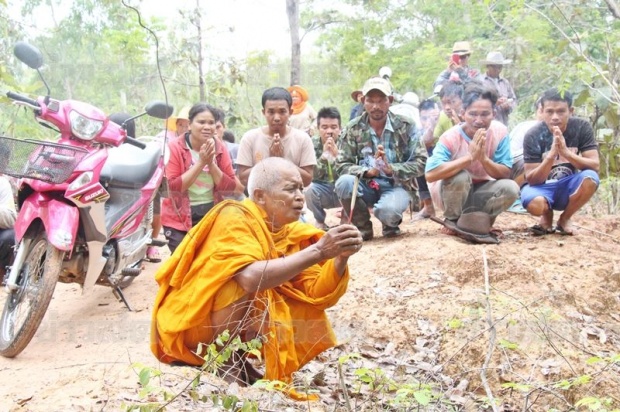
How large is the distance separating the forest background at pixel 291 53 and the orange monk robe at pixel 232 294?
5.45 meters

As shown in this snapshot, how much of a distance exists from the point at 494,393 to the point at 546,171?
Answer: 2.68 metres

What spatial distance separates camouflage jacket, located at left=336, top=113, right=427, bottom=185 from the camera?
6074 mm

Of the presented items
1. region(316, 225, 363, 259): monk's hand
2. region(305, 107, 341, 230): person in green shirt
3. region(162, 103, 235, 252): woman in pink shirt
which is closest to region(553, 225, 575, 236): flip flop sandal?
region(305, 107, 341, 230): person in green shirt

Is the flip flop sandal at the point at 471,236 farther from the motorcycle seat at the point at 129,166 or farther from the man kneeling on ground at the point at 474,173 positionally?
the motorcycle seat at the point at 129,166

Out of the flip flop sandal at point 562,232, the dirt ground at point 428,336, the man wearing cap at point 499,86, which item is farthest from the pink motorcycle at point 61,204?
the man wearing cap at point 499,86

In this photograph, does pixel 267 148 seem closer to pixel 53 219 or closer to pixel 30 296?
pixel 53 219

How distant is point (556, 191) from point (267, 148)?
255 cm

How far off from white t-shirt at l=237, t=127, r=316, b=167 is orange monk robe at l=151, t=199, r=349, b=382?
2.16m

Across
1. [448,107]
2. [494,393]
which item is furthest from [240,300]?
[448,107]

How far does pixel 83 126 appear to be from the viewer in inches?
173

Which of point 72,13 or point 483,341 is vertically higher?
point 72,13

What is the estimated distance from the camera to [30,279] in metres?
4.17

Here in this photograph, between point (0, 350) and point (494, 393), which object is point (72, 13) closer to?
point (0, 350)

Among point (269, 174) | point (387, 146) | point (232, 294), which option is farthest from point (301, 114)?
point (232, 294)
